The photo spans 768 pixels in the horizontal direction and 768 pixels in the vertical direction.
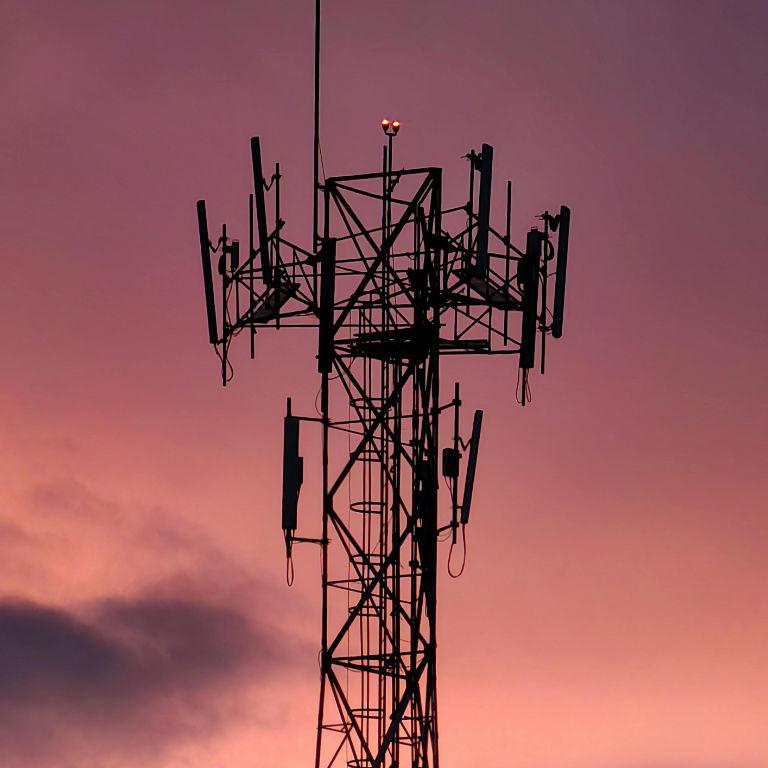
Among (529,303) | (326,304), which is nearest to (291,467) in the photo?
(326,304)

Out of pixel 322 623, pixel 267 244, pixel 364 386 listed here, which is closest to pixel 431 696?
pixel 322 623

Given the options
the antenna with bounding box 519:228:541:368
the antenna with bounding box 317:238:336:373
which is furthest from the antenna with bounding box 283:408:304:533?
the antenna with bounding box 519:228:541:368

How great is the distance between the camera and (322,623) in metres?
24.4

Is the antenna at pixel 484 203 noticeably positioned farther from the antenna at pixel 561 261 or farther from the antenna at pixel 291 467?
the antenna at pixel 291 467

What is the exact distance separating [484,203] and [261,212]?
3214 millimetres

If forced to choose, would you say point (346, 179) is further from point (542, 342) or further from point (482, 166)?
point (542, 342)

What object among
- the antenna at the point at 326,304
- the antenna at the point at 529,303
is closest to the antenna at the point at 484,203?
the antenna at the point at 529,303

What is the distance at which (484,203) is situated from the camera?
24.4m

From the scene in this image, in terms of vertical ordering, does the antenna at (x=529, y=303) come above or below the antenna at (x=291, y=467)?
above

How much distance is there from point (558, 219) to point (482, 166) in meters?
1.50

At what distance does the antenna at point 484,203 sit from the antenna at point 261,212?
3085mm

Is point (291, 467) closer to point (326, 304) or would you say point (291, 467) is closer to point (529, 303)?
point (326, 304)

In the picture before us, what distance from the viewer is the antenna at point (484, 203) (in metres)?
24.3

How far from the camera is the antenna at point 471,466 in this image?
25.0 m
